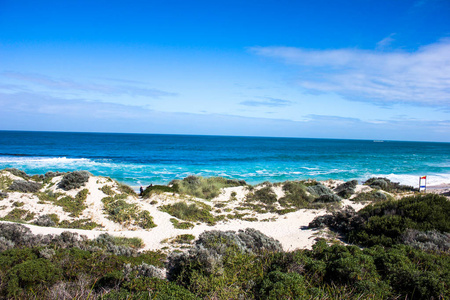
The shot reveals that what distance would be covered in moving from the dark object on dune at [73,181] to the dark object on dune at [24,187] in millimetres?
1536

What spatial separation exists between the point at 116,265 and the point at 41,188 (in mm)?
14308

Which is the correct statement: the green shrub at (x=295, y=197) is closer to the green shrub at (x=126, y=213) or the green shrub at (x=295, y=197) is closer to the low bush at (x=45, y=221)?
the green shrub at (x=126, y=213)

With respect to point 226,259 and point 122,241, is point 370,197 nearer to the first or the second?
point 226,259

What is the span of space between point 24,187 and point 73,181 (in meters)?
3.07

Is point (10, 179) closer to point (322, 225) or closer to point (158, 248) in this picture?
point (158, 248)

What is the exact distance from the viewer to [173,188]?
19.5m

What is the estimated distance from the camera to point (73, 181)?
16.5 meters

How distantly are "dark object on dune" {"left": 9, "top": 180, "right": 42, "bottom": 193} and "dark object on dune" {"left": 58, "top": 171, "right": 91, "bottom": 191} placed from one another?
1536 mm

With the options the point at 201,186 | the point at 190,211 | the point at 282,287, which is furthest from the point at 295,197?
the point at 282,287

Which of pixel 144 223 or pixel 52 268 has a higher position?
pixel 52 268

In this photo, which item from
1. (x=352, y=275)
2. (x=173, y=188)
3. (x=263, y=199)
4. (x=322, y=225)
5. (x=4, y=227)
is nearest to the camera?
(x=352, y=275)

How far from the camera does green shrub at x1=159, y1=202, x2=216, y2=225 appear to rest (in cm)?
1418

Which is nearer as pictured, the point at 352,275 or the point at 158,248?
the point at 352,275

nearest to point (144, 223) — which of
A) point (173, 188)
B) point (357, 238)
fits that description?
point (173, 188)
